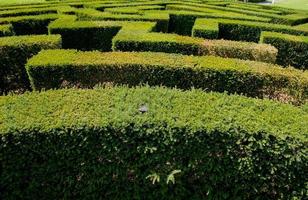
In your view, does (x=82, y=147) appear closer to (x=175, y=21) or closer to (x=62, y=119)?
(x=62, y=119)

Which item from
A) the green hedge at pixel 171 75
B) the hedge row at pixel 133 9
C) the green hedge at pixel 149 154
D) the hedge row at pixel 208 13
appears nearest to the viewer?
the green hedge at pixel 149 154

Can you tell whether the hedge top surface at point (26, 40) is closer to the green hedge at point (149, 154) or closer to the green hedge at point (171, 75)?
the green hedge at point (171, 75)

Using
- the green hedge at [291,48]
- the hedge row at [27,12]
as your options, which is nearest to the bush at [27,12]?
the hedge row at [27,12]

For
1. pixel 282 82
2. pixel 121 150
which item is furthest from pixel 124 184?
pixel 282 82

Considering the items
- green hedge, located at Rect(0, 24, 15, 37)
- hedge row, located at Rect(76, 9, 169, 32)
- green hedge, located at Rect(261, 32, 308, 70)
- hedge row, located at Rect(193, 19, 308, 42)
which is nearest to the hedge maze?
green hedge, located at Rect(261, 32, 308, 70)

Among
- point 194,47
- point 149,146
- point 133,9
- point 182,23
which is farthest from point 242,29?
point 149,146

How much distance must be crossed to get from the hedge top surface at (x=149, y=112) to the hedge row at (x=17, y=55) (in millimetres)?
4706

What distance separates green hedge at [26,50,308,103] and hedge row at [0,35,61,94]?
2.07m

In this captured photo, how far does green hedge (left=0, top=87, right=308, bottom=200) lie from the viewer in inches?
255

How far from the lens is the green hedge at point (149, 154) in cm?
647

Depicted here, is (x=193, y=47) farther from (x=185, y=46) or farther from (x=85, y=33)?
(x=85, y=33)

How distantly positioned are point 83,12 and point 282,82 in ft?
36.5

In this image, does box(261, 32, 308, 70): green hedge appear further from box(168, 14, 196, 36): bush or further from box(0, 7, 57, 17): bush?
box(0, 7, 57, 17): bush

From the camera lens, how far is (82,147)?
6.49 meters
